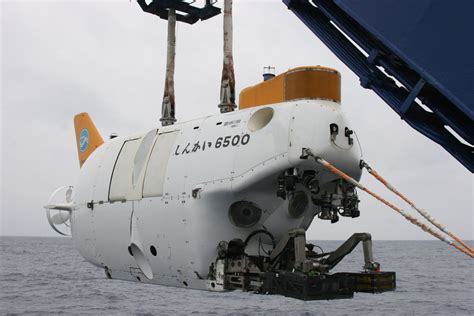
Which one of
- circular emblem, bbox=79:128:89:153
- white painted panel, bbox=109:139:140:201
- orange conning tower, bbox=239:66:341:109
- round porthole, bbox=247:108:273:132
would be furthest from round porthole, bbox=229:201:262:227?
circular emblem, bbox=79:128:89:153

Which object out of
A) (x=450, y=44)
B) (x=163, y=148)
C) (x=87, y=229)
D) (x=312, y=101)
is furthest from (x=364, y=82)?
(x=87, y=229)

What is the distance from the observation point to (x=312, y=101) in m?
10.6

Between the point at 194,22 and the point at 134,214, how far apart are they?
27.6ft

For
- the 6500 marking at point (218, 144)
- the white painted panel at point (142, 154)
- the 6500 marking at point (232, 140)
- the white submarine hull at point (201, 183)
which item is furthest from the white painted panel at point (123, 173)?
the 6500 marking at point (232, 140)

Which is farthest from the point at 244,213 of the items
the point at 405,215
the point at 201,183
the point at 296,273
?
the point at 405,215

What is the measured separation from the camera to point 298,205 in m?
11.9

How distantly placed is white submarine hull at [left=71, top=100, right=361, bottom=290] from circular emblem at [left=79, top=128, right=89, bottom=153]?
15.5 feet

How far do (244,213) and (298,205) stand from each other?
1.39 metres

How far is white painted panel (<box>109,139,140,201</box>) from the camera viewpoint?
13.5 m

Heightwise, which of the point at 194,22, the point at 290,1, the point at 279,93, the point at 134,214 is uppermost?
the point at 194,22

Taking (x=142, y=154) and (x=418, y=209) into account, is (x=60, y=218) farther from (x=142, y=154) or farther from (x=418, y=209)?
(x=418, y=209)

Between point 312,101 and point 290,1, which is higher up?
point 290,1

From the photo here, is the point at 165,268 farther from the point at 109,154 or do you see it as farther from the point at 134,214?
the point at 109,154

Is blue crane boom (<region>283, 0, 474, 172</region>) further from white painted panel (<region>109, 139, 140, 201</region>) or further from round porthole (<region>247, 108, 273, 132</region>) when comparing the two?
white painted panel (<region>109, 139, 140, 201</region>)
